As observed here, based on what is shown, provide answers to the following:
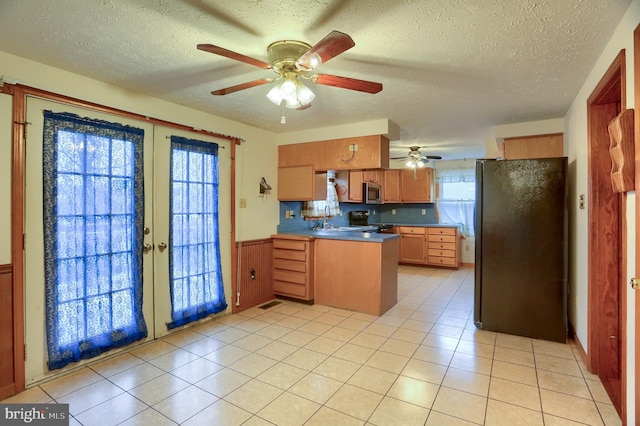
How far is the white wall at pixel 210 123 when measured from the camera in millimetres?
2223

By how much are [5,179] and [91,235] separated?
62cm

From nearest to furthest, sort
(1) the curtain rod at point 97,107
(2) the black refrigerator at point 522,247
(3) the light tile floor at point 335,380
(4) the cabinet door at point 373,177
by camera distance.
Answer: (3) the light tile floor at point 335,380 → (1) the curtain rod at point 97,107 → (2) the black refrigerator at point 522,247 → (4) the cabinet door at point 373,177

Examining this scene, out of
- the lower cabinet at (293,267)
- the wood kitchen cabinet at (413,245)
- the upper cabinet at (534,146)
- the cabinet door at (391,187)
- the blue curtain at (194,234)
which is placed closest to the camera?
the blue curtain at (194,234)

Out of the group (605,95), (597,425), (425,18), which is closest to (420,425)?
(597,425)

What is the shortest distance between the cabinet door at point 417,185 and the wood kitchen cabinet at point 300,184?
289 cm

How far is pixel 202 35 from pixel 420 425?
2554 mm

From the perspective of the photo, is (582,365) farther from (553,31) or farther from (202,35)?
(202,35)

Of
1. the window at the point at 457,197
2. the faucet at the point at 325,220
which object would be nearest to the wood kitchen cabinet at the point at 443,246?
the window at the point at 457,197

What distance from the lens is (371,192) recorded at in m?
6.16

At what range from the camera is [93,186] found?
249 cm

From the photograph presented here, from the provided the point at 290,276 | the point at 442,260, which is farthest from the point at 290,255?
the point at 442,260

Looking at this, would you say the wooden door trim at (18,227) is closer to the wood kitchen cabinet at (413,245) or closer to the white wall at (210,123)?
the white wall at (210,123)

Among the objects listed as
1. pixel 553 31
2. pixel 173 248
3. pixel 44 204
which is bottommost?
pixel 173 248

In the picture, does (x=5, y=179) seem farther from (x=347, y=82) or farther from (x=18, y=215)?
(x=347, y=82)
